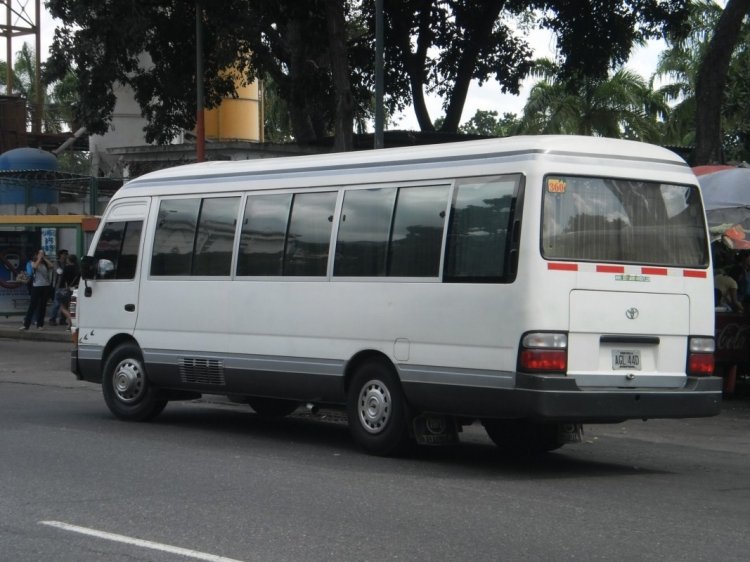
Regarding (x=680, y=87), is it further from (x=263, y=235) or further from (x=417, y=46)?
(x=263, y=235)

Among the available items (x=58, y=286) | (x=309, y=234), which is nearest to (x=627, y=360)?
(x=309, y=234)

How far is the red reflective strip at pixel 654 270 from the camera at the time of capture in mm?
9609

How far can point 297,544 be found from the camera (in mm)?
6750

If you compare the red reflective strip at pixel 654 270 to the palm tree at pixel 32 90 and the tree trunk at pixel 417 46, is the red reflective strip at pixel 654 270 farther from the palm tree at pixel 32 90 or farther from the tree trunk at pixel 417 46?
the palm tree at pixel 32 90

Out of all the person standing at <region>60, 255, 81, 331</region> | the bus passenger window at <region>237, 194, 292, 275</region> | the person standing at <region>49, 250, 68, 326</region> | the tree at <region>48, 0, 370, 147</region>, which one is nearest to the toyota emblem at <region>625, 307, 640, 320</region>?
the bus passenger window at <region>237, 194, 292, 275</region>

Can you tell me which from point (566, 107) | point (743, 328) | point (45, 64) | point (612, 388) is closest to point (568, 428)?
point (612, 388)

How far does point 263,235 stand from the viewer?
11445mm

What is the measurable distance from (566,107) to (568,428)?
35814 mm

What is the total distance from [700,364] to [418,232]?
2.55 m

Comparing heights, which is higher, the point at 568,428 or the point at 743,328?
the point at 743,328

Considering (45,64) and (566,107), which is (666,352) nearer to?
(45,64)

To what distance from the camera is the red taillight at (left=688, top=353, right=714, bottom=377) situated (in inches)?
386

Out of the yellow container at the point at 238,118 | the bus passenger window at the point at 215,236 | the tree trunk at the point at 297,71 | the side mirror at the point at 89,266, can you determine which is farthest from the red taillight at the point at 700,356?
the yellow container at the point at 238,118

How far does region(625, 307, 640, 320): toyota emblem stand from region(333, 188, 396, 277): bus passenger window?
6.94ft
